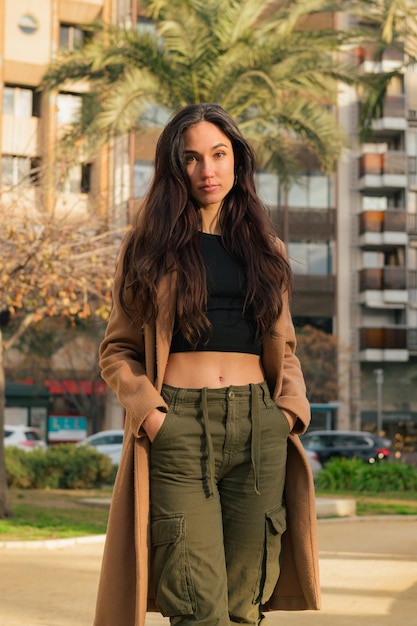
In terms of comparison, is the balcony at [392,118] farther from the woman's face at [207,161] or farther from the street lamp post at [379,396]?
the woman's face at [207,161]

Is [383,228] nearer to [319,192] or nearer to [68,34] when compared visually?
[319,192]

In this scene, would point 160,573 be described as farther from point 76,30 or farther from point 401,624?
point 76,30

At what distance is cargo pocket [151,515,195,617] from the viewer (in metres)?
3.37

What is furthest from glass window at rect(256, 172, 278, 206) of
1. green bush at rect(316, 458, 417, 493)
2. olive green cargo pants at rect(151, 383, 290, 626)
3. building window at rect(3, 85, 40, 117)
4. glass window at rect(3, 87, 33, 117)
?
olive green cargo pants at rect(151, 383, 290, 626)

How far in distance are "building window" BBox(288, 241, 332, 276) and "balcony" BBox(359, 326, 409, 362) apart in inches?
132

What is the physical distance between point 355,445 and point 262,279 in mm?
28923

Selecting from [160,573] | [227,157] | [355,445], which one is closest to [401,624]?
[160,573]

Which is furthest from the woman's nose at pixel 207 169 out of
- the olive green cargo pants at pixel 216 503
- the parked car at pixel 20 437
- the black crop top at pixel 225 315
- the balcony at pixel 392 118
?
the balcony at pixel 392 118

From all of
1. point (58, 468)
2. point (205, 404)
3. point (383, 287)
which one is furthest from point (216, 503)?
point (383, 287)

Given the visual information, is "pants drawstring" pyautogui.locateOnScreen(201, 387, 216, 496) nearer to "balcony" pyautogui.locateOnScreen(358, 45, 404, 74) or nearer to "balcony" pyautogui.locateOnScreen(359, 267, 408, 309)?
"balcony" pyautogui.locateOnScreen(359, 267, 408, 309)

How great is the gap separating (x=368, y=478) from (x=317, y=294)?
1206 inches

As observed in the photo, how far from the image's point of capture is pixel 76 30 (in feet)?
152

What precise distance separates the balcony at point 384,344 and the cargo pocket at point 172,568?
48.5m

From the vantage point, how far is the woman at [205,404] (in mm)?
3418
